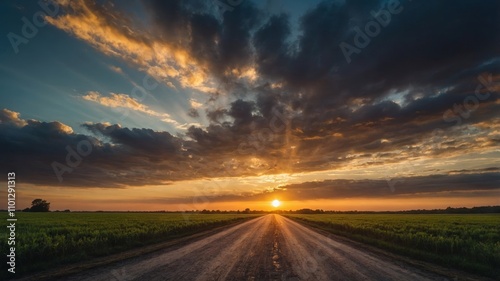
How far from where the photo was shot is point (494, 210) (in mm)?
158375

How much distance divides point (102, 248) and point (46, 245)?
3.13 meters

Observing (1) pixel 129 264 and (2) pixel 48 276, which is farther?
(1) pixel 129 264

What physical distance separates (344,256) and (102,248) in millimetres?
12887

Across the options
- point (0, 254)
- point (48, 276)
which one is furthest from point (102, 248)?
point (48, 276)

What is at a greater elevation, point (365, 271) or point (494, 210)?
point (365, 271)

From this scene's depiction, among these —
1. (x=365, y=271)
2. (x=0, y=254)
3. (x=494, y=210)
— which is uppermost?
(x=0, y=254)

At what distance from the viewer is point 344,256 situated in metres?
14.9

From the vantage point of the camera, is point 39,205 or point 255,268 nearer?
point 255,268

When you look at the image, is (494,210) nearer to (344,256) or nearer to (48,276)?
(344,256)

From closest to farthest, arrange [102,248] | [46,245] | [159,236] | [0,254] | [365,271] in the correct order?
[365,271]
[0,254]
[46,245]
[102,248]
[159,236]

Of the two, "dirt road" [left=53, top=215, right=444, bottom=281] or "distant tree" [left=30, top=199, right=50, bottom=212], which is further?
"distant tree" [left=30, top=199, right=50, bottom=212]

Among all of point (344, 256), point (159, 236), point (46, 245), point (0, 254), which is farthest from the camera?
point (159, 236)

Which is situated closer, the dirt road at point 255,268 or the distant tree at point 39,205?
A: the dirt road at point 255,268

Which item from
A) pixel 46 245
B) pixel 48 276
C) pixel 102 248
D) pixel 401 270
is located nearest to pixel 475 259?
pixel 401 270
